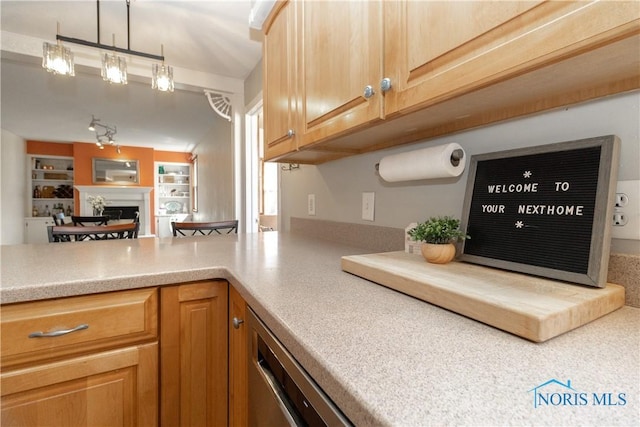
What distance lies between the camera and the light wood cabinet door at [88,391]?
78 cm

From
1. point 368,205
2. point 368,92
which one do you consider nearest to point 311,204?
point 368,205

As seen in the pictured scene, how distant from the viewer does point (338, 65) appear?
0.93m

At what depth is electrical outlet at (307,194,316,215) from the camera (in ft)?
5.79

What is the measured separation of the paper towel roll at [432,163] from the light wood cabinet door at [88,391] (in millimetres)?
963

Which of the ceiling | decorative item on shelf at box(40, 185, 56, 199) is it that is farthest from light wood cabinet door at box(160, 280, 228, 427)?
decorative item on shelf at box(40, 185, 56, 199)

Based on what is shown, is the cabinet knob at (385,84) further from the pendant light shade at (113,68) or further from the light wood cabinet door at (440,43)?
the pendant light shade at (113,68)

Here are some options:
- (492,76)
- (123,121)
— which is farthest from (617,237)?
(123,121)

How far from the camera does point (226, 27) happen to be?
215 centimetres

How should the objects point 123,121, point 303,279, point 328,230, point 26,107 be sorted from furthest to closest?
point 123,121
point 26,107
point 328,230
point 303,279

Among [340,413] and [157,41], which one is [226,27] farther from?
[340,413]

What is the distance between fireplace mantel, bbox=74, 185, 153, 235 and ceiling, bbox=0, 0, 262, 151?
2.00 m

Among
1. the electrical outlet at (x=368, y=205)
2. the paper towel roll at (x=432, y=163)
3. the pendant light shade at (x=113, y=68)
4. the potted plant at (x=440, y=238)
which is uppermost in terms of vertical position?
the pendant light shade at (x=113, y=68)

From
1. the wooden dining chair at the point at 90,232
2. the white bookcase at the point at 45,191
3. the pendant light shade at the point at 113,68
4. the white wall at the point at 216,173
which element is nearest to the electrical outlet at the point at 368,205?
the wooden dining chair at the point at 90,232

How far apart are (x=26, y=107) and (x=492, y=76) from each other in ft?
19.6
